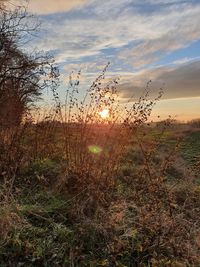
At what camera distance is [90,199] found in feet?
20.3

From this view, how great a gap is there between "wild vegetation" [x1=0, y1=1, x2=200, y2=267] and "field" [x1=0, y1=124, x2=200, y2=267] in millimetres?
12

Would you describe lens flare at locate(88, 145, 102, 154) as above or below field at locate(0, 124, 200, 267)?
above

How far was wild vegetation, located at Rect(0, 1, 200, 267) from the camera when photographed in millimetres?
5164

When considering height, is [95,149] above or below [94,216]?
above

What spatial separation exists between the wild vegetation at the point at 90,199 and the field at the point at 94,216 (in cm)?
1

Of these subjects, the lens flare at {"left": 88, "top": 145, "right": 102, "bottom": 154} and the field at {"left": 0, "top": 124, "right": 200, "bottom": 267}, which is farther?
the lens flare at {"left": 88, "top": 145, "right": 102, "bottom": 154}

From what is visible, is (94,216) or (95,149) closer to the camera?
(94,216)

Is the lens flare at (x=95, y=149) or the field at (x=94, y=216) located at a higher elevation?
the lens flare at (x=95, y=149)

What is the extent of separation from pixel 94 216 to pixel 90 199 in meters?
0.37

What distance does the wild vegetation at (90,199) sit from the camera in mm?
5164

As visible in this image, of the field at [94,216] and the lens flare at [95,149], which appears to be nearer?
the field at [94,216]

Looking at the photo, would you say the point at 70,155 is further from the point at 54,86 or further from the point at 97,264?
the point at 97,264

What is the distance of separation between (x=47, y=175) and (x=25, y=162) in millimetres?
725

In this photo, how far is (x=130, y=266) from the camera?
16.8ft
